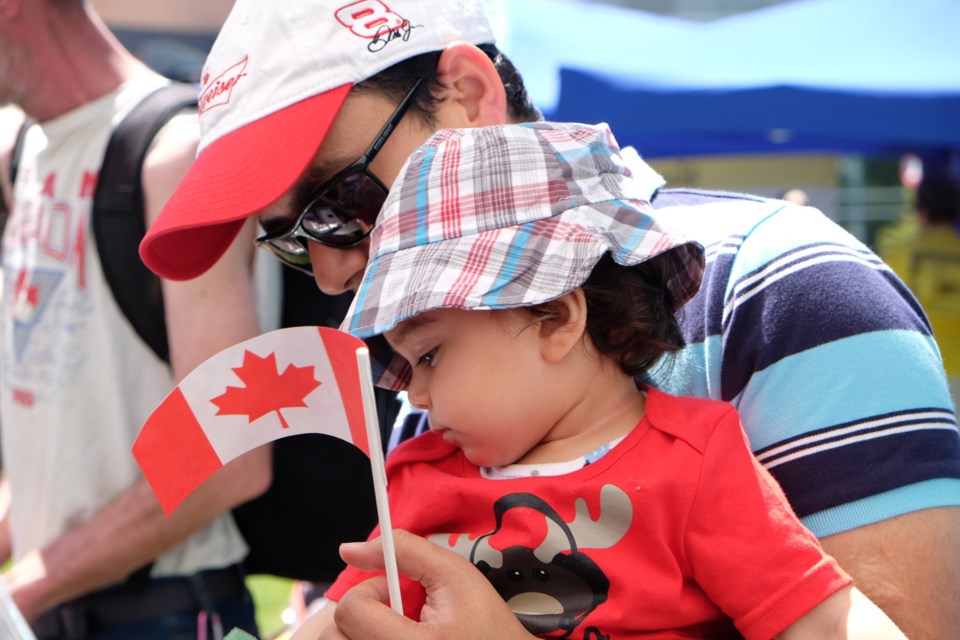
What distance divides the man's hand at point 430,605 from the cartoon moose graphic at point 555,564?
0.24ft

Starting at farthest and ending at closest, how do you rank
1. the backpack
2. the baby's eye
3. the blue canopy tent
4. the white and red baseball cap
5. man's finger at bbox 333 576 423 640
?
the blue canopy tent < the backpack < the white and red baseball cap < the baby's eye < man's finger at bbox 333 576 423 640

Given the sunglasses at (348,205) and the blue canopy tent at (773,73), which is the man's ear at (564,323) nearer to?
the sunglasses at (348,205)

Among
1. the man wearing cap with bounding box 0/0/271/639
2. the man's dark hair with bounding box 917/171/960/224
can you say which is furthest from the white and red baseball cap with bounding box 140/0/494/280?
the man's dark hair with bounding box 917/171/960/224

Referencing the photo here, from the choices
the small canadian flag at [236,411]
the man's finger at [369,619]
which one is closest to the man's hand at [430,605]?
the man's finger at [369,619]

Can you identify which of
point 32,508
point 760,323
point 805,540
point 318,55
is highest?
point 318,55

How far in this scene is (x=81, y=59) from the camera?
2676 millimetres

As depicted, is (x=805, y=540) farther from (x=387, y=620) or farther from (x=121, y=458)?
(x=121, y=458)

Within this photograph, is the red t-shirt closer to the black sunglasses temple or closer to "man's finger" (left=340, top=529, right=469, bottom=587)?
"man's finger" (left=340, top=529, right=469, bottom=587)

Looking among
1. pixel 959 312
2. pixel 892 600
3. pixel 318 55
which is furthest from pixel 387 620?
pixel 959 312

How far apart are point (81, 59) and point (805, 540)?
2217 mm

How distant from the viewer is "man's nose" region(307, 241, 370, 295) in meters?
1.73

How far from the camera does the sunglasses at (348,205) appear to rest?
1657 millimetres

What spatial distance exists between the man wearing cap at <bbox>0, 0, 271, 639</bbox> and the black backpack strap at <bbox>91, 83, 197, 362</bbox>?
0.03 m

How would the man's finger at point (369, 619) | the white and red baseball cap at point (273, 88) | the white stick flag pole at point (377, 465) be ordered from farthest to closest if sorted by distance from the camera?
1. the white and red baseball cap at point (273, 88)
2. the man's finger at point (369, 619)
3. the white stick flag pole at point (377, 465)
